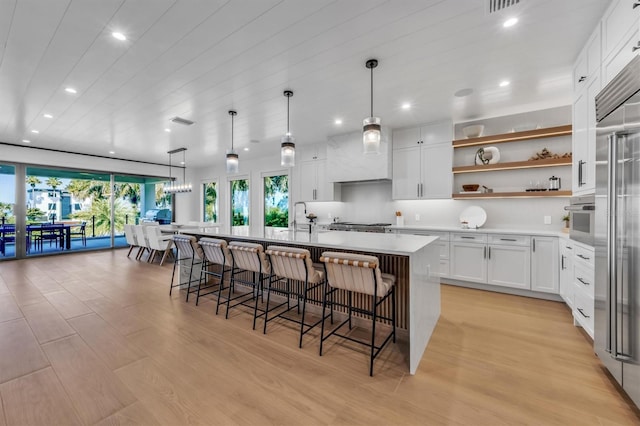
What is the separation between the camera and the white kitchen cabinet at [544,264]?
3451 millimetres

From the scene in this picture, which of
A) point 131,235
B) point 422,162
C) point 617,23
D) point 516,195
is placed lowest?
point 131,235

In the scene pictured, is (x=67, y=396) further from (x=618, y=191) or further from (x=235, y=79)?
(x=618, y=191)

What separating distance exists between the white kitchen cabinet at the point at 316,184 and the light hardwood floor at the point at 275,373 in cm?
311

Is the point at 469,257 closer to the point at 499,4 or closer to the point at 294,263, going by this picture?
the point at 294,263

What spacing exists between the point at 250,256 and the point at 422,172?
331 centimetres

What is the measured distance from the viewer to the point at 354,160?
16.6ft

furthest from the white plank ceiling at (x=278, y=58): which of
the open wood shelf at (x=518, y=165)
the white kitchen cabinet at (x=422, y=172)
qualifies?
the open wood shelf at (x=518, y=165)

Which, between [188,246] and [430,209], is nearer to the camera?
[188,246]

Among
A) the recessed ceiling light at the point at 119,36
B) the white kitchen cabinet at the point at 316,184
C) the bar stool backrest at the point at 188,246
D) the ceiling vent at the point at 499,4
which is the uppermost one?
the recessed ceiling light at the point at 119,36

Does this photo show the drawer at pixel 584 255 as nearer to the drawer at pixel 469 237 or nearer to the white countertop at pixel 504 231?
the white countertop at pixel 504 231

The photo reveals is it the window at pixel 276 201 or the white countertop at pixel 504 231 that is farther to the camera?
the window at pixel 276 201

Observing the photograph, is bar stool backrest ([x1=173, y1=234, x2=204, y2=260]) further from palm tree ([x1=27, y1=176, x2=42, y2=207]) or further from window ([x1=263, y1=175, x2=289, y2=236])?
palm tree ([x1=27, y1=176, x2=42, y2=207])

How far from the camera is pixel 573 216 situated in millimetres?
2717

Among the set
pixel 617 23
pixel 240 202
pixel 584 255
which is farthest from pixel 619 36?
pixel 240 202
